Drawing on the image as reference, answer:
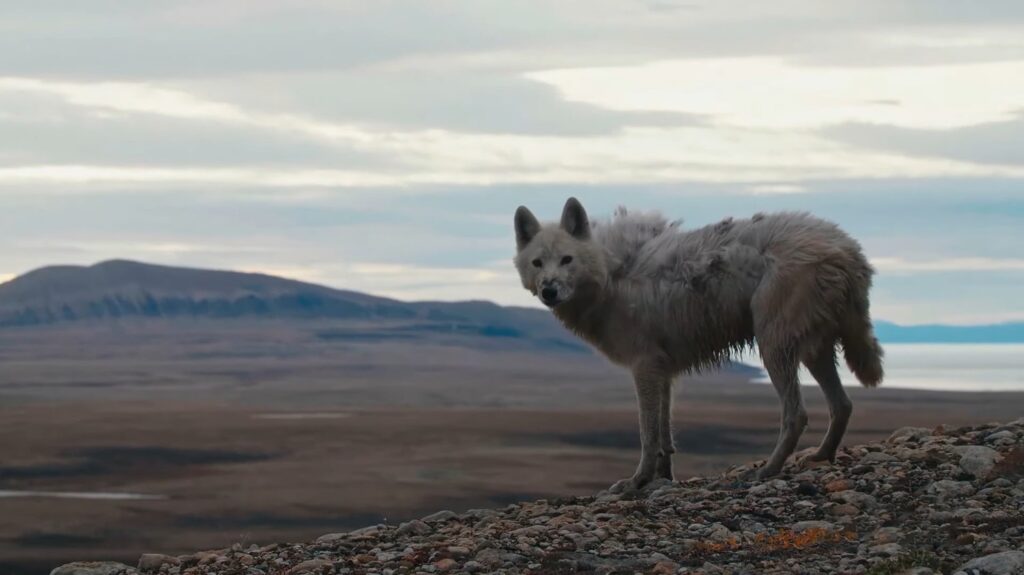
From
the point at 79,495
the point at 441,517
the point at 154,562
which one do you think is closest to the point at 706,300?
the point at 441,517

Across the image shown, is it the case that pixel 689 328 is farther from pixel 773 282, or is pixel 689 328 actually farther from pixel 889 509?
pixel 889 509

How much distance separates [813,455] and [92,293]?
193135 millimetres

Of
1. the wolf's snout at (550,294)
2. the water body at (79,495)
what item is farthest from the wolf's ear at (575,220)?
the water body at (79,495)

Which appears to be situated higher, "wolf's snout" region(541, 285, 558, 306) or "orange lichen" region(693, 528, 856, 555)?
"wolf's snout" region(541, 285, 558, 306)

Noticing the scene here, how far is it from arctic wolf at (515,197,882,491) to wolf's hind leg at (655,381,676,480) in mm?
14

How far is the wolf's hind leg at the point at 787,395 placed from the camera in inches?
571

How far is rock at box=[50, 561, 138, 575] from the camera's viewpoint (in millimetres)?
14008

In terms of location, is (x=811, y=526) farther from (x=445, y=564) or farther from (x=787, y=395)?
(x=445, y=564)

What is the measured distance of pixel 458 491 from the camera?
203 ft

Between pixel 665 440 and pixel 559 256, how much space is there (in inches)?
86.5

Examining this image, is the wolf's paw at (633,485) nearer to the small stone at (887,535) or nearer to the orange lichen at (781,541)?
the orange lichen at (781,541)

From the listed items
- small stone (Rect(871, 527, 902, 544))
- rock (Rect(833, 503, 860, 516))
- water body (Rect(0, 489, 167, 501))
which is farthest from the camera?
water body (Rect(0, 489, 167, 501))

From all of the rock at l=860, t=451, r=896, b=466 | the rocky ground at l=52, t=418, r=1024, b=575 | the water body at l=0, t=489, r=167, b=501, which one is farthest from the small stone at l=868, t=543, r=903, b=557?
the water body at l=0, t=489, r=167, b=501

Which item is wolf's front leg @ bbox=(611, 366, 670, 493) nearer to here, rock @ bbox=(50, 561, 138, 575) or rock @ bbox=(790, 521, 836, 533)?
rock @ bbox=(790, 521, 836, 533)
